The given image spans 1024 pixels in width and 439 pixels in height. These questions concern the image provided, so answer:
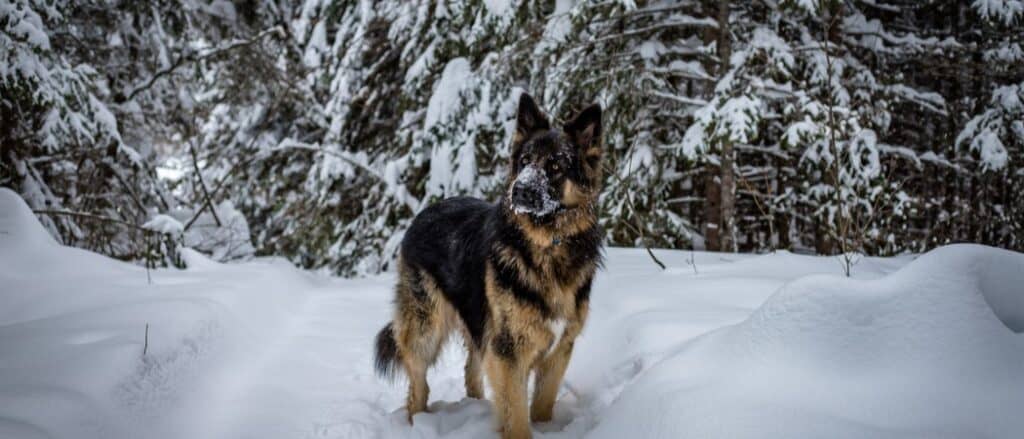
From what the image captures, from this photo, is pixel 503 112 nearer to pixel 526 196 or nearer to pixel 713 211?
pixel 713 211

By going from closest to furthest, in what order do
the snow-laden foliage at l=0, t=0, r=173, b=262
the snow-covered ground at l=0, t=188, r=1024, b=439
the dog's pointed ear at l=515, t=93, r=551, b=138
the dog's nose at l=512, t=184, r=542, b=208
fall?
the snow-covered ground at l=0, t=188, r=1024, b=439 < the dog's nose at l=512, t=184, r=542, b=208 < the dog's pointed ear at l=515, t=93, r=551, b=138 < the snow-laden foliage at l=0, t=0, r=173, b=262

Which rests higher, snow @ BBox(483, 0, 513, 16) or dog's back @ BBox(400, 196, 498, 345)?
snow @ BBox(483, 0, 513, 16)

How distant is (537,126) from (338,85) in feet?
29.3

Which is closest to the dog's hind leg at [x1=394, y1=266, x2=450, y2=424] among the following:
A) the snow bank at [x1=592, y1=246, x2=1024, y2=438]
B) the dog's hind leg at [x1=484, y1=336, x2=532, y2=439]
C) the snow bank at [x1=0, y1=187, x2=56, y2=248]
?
the dog's hind leg at [x1=484, y1=336, x2=532, y2=439]

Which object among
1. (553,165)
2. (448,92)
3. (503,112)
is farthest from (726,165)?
(553,165)

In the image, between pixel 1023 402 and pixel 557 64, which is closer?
pixel 1023 402

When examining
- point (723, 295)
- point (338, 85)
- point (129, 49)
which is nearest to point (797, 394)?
point (723, 295)

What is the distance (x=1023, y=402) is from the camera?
5.14 ft

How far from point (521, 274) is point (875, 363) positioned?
174 centimetres

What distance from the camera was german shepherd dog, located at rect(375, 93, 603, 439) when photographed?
302cm

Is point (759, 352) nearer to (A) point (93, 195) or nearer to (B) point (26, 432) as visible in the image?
(B) point (26, 432)

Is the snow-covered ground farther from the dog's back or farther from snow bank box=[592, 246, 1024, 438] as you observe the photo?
the dog's back

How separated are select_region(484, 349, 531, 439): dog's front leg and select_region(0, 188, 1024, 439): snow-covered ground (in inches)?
9.9

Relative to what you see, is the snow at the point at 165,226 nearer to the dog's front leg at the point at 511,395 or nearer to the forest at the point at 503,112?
the forest at the point at 503,112
